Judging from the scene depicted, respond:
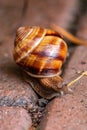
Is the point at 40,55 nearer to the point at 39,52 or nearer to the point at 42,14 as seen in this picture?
the point at 39,52

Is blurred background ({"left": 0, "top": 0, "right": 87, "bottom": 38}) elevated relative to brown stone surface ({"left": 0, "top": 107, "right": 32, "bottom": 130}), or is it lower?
lower

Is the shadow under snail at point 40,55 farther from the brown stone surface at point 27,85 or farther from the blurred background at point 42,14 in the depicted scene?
the blurred background at point 42,14

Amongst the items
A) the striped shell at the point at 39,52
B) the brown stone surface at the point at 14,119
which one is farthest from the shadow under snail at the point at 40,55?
the brown stone surface at the point at 14,119

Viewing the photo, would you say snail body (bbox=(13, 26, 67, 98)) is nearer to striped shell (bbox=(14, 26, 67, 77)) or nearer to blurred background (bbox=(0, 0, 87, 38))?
striped shell (bbox=(14, 26, 67, 77))

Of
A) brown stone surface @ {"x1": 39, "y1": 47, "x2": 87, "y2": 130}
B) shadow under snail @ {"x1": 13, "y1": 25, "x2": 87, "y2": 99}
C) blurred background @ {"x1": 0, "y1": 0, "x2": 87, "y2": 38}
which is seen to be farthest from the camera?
blurred background @ {"x1": 0, "y1": 0, "x2": 87, "y2": 38}

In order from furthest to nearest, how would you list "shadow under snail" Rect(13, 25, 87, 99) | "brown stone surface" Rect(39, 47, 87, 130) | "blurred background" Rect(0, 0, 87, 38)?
"blurred background" Rect(0, 0, 87, 38), "shadow under snail" Rect(13, 25, 87, 99), "brown stone surface" Rect(39, 47, 87, 130)

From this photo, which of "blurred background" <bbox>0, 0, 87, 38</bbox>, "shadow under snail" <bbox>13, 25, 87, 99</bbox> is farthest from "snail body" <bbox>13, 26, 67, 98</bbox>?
"blurred background" <bbox>0, 0, 87, 38</bbox>

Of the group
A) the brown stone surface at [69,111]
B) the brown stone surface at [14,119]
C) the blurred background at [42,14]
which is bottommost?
the blurred background at [42,14]

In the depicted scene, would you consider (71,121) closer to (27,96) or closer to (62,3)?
(27,96)

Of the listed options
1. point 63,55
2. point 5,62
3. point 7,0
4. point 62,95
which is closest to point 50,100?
point 62,95
